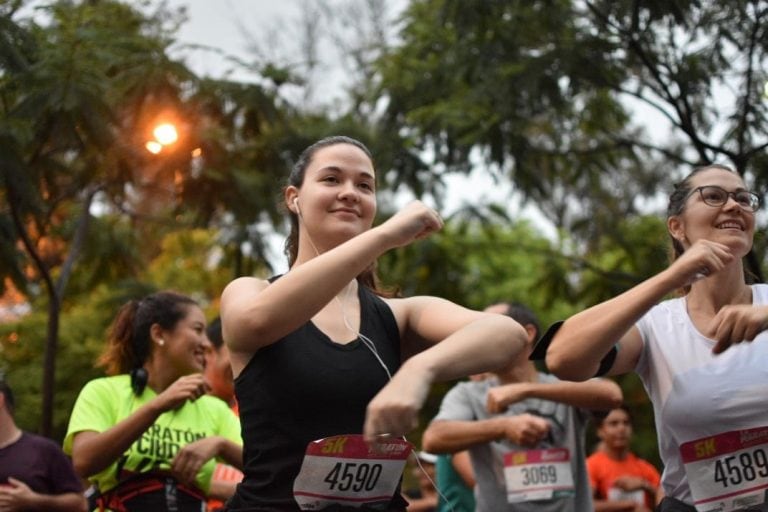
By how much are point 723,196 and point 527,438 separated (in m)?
1.95

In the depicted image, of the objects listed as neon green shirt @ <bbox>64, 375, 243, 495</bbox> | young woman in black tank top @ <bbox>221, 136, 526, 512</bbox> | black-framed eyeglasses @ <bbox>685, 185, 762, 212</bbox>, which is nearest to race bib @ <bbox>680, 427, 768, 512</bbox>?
black-framed eyeglasses @ <bbox>685, 185, 762, 212</bbox>

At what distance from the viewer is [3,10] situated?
685cm

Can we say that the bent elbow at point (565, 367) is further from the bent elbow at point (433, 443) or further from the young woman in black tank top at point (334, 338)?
the bent elbow at point (433, 443)

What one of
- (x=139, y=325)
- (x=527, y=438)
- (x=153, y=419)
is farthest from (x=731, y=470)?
(x=139, y=325)

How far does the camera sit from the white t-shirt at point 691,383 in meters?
3.66

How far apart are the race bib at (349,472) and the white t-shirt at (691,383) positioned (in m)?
1.07

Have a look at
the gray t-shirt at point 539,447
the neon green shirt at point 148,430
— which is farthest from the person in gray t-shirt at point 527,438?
the neon green shirt at point 148,430

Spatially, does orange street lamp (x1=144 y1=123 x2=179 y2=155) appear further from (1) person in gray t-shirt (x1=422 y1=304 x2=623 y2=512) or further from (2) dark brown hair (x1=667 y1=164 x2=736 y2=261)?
(2) dark brown hair (x1=667 y1=164 x2=736 y2=261)

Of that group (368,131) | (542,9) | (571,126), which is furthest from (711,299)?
(368,131)

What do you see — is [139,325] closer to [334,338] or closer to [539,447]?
[539,447]

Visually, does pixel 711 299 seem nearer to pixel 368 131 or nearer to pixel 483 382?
pixel 483 382

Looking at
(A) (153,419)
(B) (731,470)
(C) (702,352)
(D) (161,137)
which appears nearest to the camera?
(B) (731,470)

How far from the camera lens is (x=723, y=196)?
155 inches

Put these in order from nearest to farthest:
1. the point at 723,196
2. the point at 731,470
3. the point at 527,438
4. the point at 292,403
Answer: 1. the point at 292,403
2. the point at 731,470
3. the point at 723,196
4. the point at 527,438
